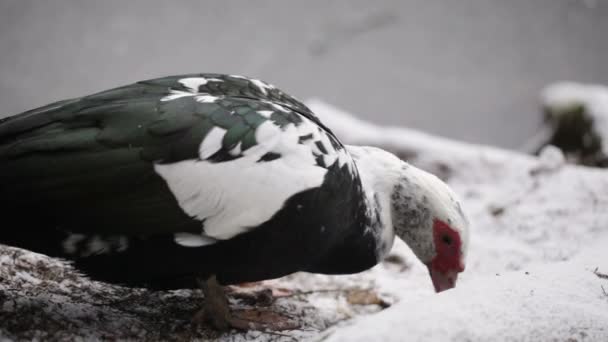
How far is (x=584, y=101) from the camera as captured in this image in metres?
4.43

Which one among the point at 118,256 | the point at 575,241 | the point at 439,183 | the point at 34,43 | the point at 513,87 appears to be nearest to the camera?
the point at 118,256

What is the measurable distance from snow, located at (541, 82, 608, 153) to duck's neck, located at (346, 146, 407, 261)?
2.66m

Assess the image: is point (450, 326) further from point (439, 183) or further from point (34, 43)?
point (34, 43)

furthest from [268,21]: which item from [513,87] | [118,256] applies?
[118,256]

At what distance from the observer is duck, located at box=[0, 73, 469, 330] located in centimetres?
137

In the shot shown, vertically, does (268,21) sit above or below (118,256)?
above

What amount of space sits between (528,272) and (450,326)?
474 millimetres

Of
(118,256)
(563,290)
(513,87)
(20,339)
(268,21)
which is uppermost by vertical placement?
(268,21)

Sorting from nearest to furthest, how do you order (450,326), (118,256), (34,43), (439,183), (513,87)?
(450,326)
(118,256)
(439,183)
(34,43)
(513,87)

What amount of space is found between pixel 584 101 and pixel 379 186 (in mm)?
3360

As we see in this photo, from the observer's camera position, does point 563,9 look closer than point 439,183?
No

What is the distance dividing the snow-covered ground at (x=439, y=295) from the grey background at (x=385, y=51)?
154 inches

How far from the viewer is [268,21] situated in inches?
281

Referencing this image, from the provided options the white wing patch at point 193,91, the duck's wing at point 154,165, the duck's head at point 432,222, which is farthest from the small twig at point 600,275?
the white wing patch at point 193,91
